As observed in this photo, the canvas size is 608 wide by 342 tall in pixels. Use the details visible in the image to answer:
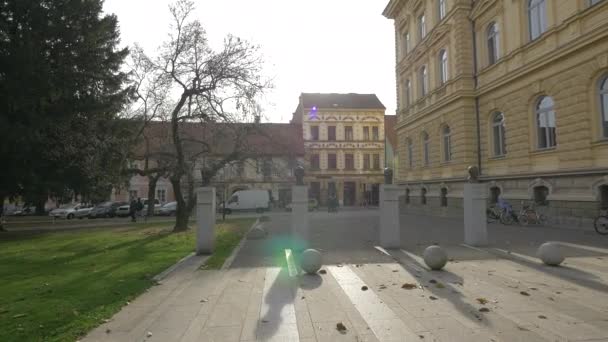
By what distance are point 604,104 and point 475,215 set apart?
25.6 ft

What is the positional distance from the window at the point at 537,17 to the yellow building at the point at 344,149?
37857 mm

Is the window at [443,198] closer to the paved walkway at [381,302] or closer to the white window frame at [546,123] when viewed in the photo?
the white window frame at [546,123]

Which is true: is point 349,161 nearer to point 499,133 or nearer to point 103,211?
point 103,211

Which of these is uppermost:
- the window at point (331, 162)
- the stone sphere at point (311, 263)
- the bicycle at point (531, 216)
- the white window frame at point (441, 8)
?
the white window frame at point (441, 8)

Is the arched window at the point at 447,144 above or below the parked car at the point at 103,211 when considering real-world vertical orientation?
above

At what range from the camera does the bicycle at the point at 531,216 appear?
17.6m

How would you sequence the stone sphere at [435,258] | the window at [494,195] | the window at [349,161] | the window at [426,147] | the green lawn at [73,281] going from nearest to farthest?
the green lawn at [73,281] → the stone sphere at [435,258] → the window at [494,195] → the window at [426,147] → the window at [349,161]

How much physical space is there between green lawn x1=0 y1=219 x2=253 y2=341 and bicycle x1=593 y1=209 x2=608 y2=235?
1230 cm

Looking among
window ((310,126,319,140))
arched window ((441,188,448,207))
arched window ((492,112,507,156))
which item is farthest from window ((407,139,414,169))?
window ((310,126,319,140))

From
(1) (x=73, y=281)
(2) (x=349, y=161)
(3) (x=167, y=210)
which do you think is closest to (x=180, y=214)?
(1) (x=73, y=281)

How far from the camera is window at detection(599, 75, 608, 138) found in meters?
15.3

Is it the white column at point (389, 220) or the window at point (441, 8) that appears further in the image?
the window at point (441, 8)

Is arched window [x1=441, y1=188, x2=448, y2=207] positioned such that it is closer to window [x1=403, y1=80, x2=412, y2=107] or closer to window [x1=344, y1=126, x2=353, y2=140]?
window [x1=403, y1=80, x2=412, y2=107]

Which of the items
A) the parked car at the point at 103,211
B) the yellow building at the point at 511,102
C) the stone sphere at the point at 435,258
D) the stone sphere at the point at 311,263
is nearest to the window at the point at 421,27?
the yellow building at the point at 511,102
